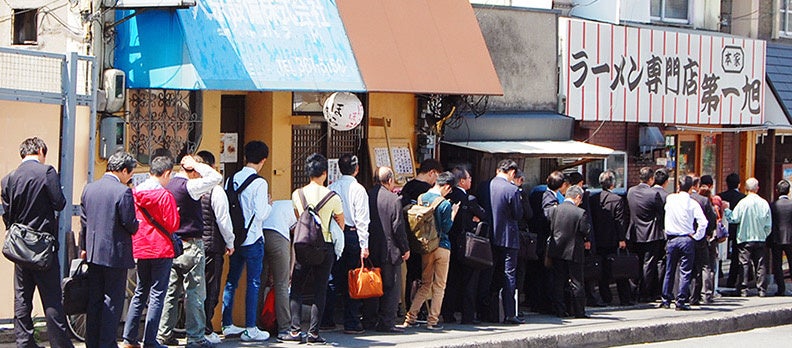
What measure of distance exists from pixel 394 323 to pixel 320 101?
2.65 m

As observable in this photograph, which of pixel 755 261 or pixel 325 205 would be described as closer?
pixel 325 205

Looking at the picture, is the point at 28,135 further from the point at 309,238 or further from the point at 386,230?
the point at 386,230

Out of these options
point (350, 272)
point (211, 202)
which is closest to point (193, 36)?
point (211, 202)

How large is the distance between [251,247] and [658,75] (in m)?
8.33

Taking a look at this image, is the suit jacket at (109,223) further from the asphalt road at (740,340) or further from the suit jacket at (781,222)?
the suit jacket at (781,222)

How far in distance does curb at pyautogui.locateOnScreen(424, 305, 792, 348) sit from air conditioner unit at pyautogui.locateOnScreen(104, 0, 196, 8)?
4006mm

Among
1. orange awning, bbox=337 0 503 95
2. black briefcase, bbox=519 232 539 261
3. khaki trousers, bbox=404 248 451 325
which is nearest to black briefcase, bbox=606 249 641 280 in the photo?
black briefcase, bbox=519 232 539 261

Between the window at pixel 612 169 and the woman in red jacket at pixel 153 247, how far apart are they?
8235mm

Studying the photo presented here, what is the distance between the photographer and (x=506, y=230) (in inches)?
523

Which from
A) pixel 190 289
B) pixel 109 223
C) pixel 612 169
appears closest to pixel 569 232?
pixel 612 169

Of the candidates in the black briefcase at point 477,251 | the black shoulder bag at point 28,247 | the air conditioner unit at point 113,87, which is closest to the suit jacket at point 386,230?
the black briefcase at point 477,251

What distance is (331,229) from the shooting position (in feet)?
37.9

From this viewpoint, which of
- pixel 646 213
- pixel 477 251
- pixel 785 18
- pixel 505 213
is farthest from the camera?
pixel 785 18

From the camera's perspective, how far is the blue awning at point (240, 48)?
11.3m
